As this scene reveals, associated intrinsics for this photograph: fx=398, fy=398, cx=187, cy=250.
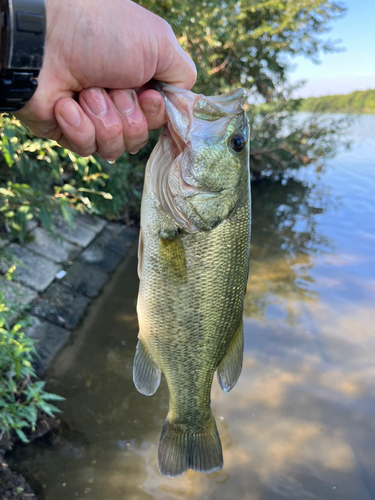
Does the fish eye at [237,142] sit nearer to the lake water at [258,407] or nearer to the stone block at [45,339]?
the lake water at [258,407]

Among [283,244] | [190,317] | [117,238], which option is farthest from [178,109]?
[283,244]

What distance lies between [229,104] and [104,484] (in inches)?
110

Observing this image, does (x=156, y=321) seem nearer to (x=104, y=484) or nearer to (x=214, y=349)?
(x=214, y=349)

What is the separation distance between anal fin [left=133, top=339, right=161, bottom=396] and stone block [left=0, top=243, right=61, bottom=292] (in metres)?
2.70

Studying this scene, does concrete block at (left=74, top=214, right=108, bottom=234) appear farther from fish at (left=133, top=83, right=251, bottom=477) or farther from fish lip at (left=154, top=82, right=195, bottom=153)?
fish lip at (left=154, top=82, right=195, bottom=153)

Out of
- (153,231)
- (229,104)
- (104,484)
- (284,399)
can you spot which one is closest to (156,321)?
(153,231)

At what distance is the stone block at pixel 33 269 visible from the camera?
14.3 ft

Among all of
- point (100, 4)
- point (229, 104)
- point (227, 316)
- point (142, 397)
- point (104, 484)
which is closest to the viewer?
point (100, 4)

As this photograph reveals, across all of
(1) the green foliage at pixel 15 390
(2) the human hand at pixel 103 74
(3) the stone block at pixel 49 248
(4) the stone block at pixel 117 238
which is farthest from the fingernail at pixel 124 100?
(4) the stone block at pixel 117 238

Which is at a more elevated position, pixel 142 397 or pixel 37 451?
pixel 37 451

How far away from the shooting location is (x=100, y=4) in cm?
146

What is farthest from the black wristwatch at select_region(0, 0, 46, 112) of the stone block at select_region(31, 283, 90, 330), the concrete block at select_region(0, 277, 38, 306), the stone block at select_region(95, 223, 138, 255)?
the stone block at select_region(95, 223, 138, 255)

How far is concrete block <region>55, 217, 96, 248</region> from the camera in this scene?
5.50 metres

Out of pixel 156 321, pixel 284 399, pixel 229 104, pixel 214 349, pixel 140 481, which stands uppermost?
pixel 229 104
